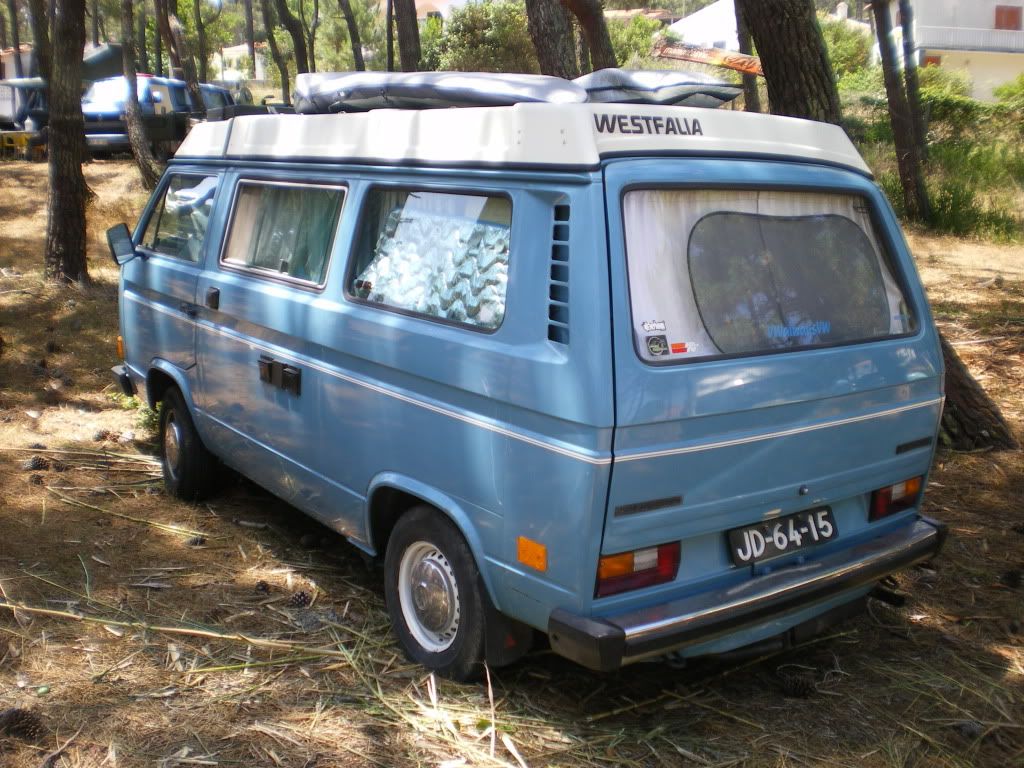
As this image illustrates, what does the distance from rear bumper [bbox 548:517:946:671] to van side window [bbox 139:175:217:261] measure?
130 inches

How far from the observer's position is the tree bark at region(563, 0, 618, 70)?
9859 mm

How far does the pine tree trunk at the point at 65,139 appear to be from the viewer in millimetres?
10195

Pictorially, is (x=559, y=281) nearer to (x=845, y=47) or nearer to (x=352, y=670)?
(x=352, y=670)

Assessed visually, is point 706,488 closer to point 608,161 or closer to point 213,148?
point 608,161

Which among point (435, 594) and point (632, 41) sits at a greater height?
point (632, 41)

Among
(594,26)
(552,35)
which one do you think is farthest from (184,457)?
(552,35)

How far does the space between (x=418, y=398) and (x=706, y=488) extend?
1112mm

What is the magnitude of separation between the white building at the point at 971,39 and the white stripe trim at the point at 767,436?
48.6 metres

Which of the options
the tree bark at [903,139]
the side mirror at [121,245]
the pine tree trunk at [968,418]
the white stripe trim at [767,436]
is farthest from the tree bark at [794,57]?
the tree bark at [903,139]

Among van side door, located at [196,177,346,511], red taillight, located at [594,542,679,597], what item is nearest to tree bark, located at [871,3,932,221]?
van side door, located at [196,177,346,511]

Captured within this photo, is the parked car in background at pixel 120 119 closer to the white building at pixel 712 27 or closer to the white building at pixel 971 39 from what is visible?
the white building at pixel 712 27

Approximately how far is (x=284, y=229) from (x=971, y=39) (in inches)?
2032

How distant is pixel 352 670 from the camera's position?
4.11m

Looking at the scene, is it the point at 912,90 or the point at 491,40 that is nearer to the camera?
the point at 912,90
